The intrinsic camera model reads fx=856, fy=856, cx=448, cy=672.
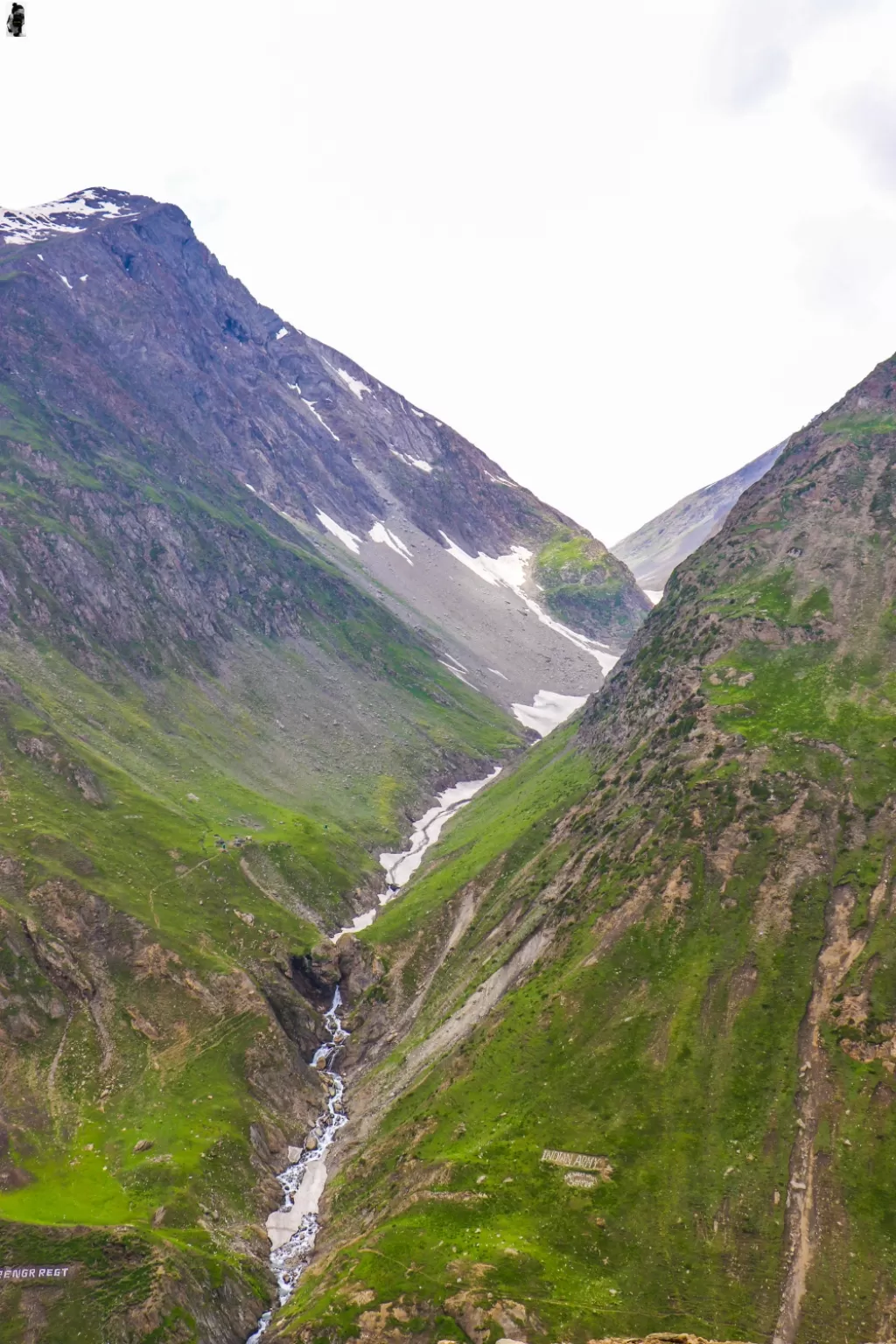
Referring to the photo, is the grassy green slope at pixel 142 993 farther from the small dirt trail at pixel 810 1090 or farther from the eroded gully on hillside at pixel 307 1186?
the small dirt trail at pixel 810 1090

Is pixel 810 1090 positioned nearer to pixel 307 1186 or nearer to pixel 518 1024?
pixel 518 1024

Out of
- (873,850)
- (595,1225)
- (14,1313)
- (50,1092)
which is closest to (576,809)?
(873,850)

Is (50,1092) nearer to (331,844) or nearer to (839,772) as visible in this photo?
(331,844)

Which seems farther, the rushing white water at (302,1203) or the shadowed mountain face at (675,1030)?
the rushing white water at (302,1203)

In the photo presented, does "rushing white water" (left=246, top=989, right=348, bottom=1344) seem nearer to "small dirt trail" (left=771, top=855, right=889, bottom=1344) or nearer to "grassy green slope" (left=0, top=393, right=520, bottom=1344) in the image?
"grassy green slope" (left=0, top=393, right=520, bottom=1344)

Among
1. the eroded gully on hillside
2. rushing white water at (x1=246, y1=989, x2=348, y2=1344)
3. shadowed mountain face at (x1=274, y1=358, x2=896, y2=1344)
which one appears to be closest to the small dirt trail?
shadowed mountain face at (x1=274, y1=358, x2=896, y2=1344)

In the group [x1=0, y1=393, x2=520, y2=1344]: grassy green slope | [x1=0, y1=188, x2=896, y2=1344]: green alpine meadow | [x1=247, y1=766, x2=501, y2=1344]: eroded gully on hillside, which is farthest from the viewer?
[x1=247, y1=766, x2=501, y2=1344]: eroded gully on hillside

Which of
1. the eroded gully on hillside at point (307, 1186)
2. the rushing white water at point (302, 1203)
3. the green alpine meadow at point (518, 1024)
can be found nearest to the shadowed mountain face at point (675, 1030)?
the green alpine meadow at point (518, 1024)
